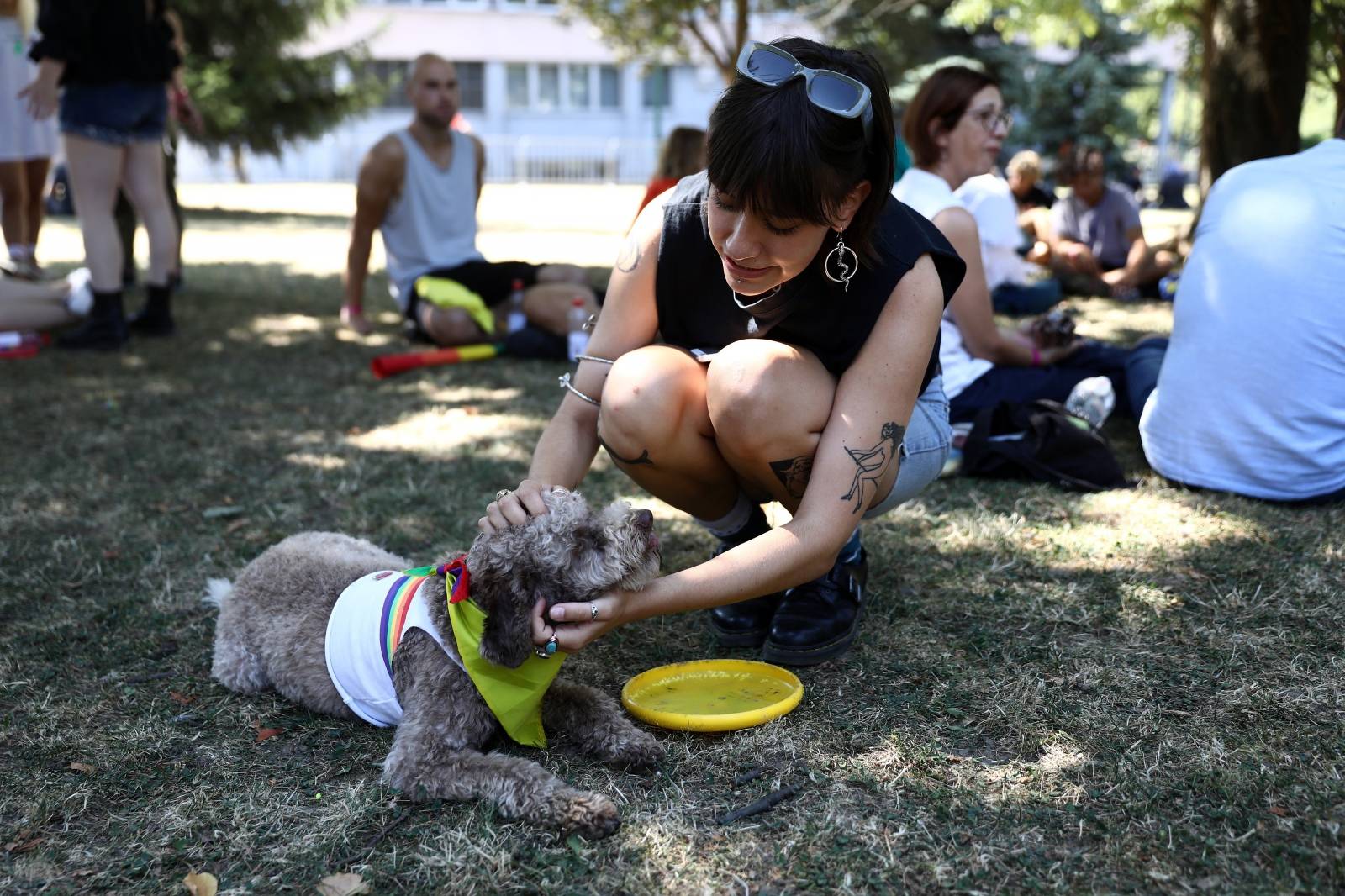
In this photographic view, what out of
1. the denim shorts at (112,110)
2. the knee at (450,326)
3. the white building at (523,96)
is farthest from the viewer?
the white building at (523,96)

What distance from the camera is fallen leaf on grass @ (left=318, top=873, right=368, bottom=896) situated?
2.26 meters

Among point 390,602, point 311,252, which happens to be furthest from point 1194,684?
point 311,252

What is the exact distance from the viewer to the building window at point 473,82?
39.1 meters

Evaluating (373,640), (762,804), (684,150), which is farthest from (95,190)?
(762,804)

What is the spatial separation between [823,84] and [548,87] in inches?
1572

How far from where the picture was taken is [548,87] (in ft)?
131

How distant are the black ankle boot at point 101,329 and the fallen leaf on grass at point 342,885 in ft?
20.5

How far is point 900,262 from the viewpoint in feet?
9.11

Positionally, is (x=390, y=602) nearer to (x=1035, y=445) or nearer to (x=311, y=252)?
(x=1035, y=445)

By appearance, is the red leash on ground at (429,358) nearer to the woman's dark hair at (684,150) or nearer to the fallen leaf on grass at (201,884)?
the woman's dark hair at (684,150)

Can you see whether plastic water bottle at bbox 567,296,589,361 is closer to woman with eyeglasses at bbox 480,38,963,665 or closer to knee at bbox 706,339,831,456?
woman with eyeglasses at bbox 480,38,963,665

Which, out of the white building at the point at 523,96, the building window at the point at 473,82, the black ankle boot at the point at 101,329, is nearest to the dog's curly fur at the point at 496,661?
the black ankle boot at the point at 101,329

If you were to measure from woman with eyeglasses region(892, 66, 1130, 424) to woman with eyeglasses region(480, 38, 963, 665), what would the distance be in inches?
63.4

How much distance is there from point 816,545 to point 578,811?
2.75ft
